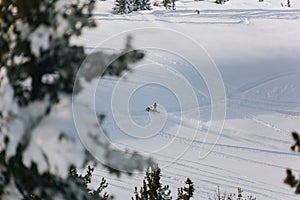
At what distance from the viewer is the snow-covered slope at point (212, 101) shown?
17.8m

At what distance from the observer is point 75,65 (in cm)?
290

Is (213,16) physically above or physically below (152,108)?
above

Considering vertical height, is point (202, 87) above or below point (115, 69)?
above

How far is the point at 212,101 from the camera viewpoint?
71.2 feet

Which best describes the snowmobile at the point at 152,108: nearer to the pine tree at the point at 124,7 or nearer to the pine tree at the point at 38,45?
the pine tree at the point at 38,45

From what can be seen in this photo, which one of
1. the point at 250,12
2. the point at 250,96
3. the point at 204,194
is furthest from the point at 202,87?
the point at 250,12

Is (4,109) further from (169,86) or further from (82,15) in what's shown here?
(169,86)

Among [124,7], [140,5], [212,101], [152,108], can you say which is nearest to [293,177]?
[212,101]

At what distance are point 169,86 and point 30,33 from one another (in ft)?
72.4

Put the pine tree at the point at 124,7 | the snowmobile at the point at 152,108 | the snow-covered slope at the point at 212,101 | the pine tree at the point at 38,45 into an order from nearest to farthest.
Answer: the pine tree at the point at 38,45 < the snow-covered slope at the point at 212,101 < the snowmobile at the point at 152,108 < the pine tree at the point at 124,7

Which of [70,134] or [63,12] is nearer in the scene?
[70,134]

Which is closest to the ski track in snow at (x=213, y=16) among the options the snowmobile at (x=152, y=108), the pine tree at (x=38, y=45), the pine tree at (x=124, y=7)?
the pine tree at (x=124, y=7)

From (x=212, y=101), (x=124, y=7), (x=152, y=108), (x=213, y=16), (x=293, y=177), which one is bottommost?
(x=293, y=177)

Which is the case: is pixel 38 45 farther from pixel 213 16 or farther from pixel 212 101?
pixel 213 16
